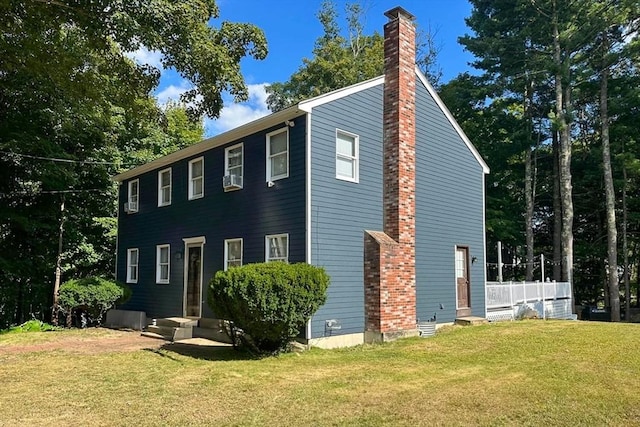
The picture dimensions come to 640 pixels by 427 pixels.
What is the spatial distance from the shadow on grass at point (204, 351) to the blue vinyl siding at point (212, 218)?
193 cm

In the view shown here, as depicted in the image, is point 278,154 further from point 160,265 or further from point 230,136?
point 160,265

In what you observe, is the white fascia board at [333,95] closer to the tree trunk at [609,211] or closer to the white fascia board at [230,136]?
the white fascia board at [230,136]

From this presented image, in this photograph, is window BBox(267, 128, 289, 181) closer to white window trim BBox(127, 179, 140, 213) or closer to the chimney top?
the chimney top

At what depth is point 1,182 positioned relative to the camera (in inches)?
698

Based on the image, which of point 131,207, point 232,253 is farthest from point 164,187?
point 232,253

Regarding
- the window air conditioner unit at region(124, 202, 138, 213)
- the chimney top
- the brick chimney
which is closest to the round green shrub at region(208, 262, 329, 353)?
the brick chimney

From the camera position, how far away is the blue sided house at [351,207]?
35.1 feet

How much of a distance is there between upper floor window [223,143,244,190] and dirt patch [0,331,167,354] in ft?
13.4

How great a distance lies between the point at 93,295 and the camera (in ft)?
49.2

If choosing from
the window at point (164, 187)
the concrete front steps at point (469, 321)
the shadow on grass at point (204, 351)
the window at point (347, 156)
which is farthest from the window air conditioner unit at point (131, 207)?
the concrete front steps at point (469, 321)

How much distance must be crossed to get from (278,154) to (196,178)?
386 cm

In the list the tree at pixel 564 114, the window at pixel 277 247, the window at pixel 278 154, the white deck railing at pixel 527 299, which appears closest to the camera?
the window at pixel 277 247

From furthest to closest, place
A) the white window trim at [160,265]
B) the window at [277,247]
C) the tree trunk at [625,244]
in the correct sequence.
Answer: the tree trunk at [625,244], the white window trim at [160,265], the window at [277,247]

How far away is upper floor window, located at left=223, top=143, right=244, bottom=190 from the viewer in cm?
1229
